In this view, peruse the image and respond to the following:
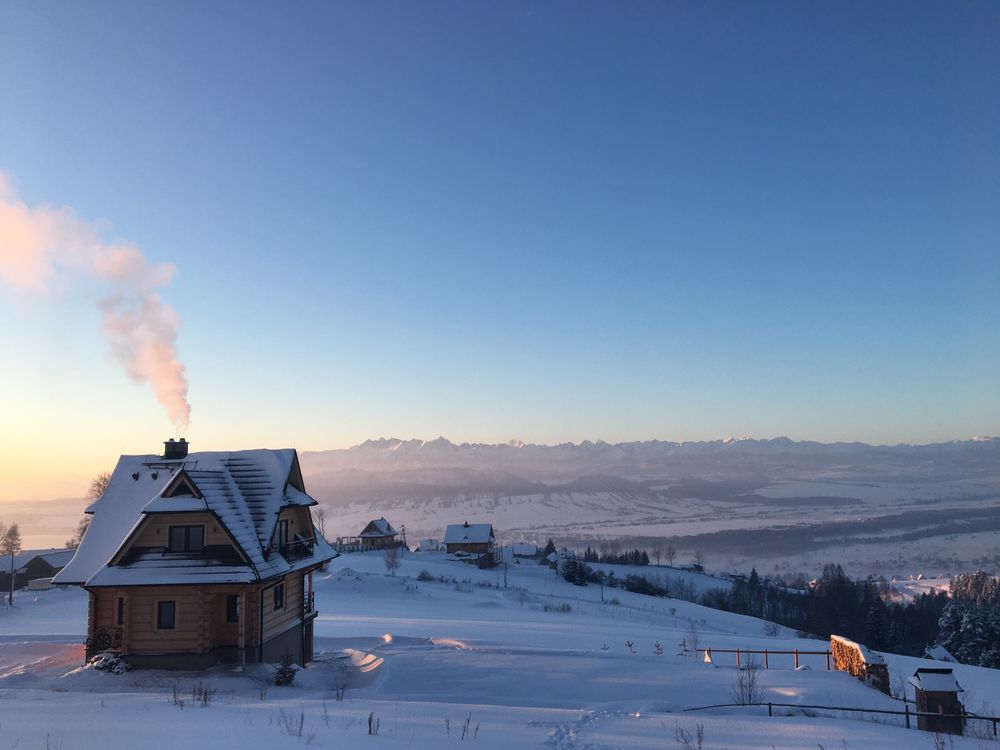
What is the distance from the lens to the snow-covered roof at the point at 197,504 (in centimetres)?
2123

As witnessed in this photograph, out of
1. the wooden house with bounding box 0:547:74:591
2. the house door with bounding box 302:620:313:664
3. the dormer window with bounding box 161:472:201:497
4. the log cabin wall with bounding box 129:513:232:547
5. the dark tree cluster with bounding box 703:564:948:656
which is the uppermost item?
the dormer window with bounding box 161:472:201:497

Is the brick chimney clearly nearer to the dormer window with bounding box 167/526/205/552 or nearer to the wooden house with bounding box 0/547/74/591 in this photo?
the dormer window with bounding box 167/526/205/552

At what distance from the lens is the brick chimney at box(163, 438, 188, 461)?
2547 centimetres

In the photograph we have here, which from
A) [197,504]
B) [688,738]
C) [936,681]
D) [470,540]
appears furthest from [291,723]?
[470,540]

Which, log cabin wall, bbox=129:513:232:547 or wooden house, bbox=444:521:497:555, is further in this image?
wooden house, bbox=444:521:497:555

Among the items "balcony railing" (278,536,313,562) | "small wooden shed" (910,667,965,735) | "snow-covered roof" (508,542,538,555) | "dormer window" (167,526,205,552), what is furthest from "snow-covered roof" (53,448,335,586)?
"snow-covered roof" (508,542,538,555)

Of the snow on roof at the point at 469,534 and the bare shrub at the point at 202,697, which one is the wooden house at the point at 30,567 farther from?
the bare shrub at the point at 202,697

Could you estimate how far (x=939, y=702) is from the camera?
15547 mm

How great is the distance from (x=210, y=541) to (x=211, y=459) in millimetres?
4047

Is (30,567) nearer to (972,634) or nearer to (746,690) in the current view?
(746,690)

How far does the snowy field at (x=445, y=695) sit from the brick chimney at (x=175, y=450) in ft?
24.1

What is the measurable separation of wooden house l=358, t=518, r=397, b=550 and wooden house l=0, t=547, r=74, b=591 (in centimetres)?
4437

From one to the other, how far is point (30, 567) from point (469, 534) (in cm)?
5822

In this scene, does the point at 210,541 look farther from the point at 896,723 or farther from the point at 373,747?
the point at 896,723
